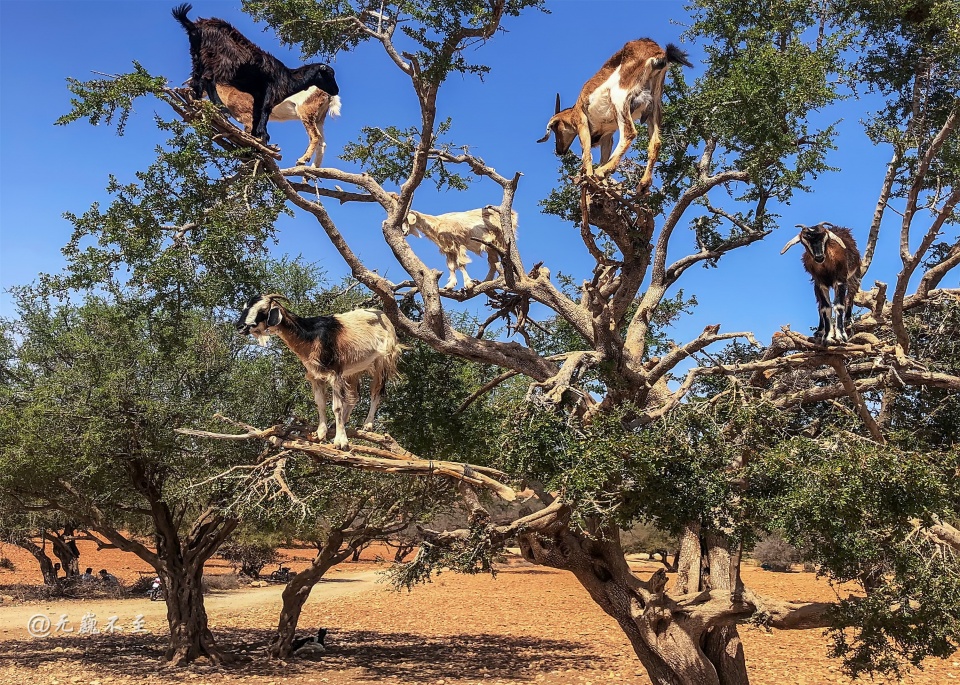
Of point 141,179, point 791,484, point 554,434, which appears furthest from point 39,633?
point 791,484

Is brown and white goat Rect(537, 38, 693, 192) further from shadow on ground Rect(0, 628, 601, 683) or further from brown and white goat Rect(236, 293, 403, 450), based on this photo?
shadow on ground Rect(0, 628, 601, 683)

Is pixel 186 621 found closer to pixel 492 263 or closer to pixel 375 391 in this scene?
pixel 375 391

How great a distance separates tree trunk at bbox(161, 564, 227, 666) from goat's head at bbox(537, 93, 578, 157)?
9.42 metres

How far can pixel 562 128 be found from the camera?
8422mm

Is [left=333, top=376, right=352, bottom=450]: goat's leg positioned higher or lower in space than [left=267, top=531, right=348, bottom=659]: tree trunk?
higher

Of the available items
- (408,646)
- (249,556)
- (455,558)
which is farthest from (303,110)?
(249,556)

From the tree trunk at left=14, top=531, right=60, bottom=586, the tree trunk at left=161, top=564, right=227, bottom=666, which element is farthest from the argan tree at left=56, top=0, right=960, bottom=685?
the tree trunk at left=14, top=531, right=60, bottom=586

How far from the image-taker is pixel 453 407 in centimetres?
1148

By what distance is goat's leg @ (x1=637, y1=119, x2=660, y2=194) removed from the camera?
7383mm

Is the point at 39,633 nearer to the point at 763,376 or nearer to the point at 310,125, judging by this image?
the point at 310,125

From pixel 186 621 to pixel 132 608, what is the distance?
10.7 m

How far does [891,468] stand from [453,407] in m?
6.58

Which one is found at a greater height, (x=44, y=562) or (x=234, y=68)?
(x=234, y=68)

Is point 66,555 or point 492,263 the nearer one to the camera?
point 492,263
